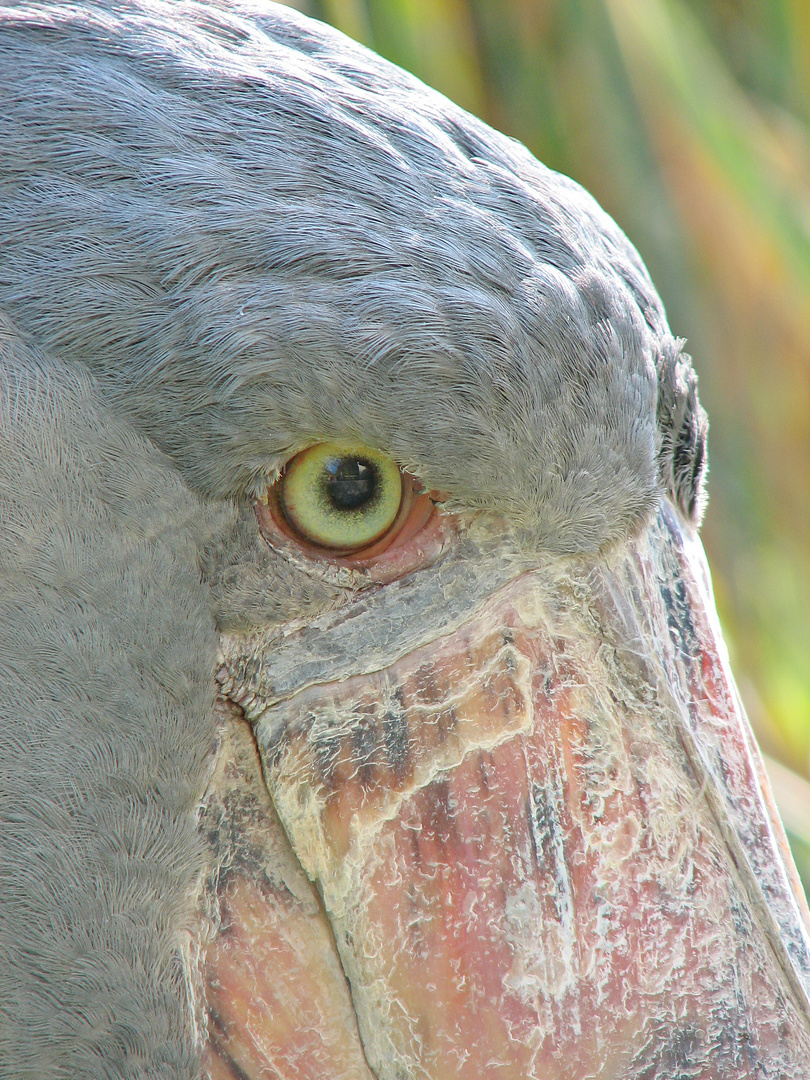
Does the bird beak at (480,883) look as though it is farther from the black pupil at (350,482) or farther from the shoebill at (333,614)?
the black pupil at (350,482)

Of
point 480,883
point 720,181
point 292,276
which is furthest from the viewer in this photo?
point 720,181

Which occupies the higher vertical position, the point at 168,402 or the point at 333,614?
the point at 168,402

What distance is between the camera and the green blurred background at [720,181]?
154 inches

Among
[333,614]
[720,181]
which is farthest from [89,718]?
[720,181]

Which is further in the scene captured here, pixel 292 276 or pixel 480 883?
pixel 480 883

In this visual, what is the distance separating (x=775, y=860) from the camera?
161 centimetres

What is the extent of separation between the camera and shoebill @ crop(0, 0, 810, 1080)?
4.48ft

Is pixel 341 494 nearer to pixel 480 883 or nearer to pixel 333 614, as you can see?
pixel 333 614

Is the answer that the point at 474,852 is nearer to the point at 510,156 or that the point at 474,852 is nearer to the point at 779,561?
the point at 510,156

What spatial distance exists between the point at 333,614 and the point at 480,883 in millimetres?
380

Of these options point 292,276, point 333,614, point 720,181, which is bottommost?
point 333,614

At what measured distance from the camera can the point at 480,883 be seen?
1.48 metres

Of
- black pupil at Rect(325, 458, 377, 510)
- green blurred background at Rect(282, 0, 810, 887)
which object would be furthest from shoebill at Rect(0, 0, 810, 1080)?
green blurred background at Rect(282, 0, 810, 887)

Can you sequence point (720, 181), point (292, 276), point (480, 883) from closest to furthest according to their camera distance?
point (292, 276) → point (480, 883) → point (720, 181)
